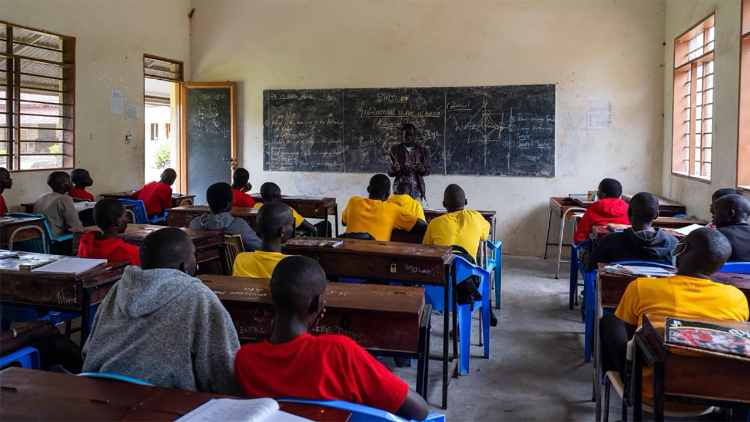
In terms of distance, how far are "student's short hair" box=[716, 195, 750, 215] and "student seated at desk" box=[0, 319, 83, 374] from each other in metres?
3.27

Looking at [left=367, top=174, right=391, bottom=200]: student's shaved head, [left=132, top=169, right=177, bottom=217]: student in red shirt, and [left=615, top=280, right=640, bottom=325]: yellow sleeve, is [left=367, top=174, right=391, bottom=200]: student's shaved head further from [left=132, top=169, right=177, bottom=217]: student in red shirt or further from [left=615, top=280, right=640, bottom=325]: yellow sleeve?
[left=132, top=169, right=177, bottom=217]: student in red shirt

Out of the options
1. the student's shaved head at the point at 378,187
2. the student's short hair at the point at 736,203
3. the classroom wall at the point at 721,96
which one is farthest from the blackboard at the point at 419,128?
the student's short hair at the point at 736,203

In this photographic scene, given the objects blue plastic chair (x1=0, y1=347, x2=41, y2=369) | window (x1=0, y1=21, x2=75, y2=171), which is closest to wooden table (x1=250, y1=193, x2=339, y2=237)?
window (x1=0, y1=21, x2=75, y2=171)

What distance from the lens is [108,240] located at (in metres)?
3.07

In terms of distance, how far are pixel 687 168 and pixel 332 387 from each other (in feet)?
19.7

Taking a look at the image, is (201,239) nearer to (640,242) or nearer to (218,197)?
(218,197)

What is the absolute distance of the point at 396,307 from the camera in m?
2.10

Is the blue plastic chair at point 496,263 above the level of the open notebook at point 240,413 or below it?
below

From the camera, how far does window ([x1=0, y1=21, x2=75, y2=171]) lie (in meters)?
5.75

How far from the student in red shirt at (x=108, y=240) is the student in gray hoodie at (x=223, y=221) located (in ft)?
2.43

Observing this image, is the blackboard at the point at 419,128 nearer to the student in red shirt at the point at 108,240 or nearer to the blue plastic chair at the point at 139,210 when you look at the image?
the blue plastic chair at the point at 139,210

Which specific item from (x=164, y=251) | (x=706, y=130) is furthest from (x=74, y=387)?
(x=706, y=130)

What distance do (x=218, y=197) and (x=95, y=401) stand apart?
2.78 m

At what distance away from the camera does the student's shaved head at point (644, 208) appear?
3324 mm
